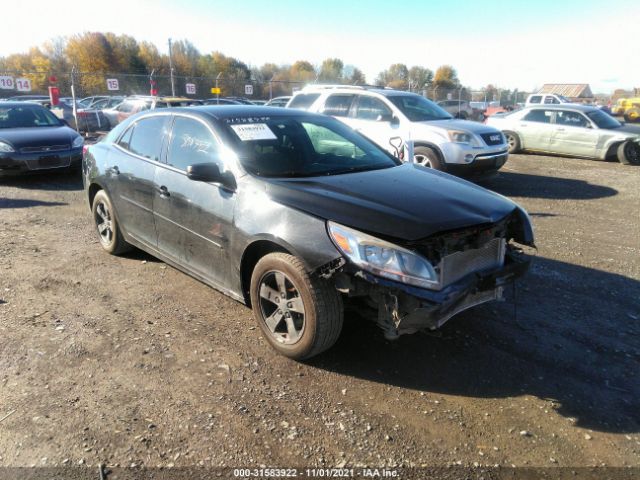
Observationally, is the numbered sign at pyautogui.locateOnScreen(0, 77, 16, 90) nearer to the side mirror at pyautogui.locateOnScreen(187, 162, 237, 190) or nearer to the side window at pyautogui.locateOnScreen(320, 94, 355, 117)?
the side window at pyautogui.locateOnScreen(320, 94, 355, 117)

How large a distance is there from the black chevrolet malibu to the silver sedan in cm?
1088

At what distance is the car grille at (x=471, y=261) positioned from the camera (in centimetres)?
296

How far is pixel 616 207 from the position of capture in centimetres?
809

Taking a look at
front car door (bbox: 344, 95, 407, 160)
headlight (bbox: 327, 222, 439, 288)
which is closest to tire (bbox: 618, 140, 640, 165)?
front car door (bbox: 344, 95, 407, 160)

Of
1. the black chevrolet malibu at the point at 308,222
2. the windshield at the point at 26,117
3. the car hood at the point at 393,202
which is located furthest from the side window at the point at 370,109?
the windshield at the point at 26,117

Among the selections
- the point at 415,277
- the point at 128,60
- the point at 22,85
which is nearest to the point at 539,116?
the point at 415,277

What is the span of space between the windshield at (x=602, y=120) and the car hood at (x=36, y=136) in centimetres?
1296

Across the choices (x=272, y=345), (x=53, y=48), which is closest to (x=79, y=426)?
(x=272, y=345)

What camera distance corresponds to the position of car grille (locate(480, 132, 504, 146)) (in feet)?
29.5

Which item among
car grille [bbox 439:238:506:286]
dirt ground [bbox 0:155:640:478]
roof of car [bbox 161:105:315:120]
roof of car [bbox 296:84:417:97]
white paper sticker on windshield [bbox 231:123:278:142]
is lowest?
dirt ground [bbox 0:155:640:478]

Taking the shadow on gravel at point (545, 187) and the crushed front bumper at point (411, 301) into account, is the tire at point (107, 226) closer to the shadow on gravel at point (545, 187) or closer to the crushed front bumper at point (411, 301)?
the crushed front bumper at point (411, 301)

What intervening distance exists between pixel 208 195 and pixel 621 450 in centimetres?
308

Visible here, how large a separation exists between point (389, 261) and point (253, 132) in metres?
1.78

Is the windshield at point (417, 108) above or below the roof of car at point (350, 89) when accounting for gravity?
below
